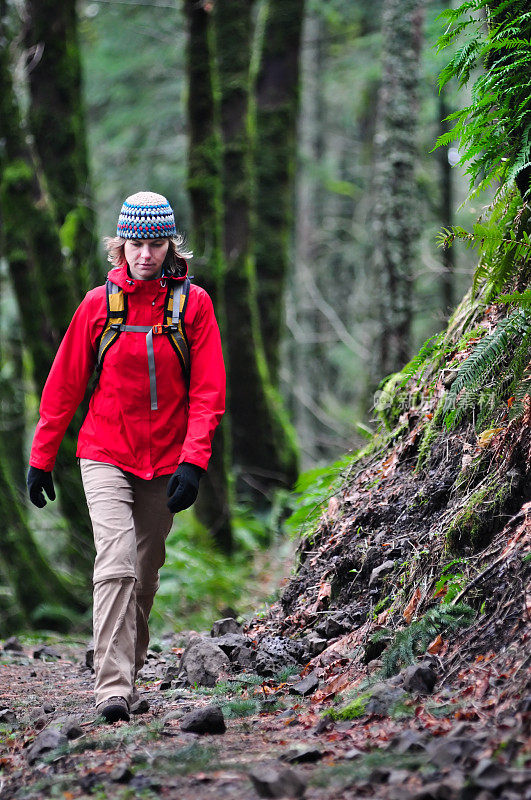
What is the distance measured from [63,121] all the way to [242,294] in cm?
361

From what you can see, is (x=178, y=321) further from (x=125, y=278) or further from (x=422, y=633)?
(x=422, y=633)

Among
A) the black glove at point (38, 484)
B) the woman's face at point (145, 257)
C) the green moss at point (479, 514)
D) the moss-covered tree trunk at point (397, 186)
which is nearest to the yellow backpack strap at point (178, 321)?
the woman's face at point (145, 257)

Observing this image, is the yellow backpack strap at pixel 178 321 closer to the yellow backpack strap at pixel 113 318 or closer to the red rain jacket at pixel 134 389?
the red rain jacket at pixel 134 389

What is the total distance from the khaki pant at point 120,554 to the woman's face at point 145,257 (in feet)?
3.83

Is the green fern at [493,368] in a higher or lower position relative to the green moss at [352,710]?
higher

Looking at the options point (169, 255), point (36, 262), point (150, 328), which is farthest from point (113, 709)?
point (36, 262)

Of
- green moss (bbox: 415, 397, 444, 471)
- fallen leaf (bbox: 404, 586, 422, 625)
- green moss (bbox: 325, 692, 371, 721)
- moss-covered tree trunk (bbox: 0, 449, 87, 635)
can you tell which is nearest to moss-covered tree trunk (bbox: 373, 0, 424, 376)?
moss-covered tree trunk (bbox: 0, 449, 87, 635)

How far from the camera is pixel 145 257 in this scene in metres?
5.20

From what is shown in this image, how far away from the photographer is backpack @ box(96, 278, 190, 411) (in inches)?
204

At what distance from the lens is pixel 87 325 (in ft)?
17.2

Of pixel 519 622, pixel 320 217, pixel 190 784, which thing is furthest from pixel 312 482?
pixel 320 217

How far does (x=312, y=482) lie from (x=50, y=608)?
12.9 feet

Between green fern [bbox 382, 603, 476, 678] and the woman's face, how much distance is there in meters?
2.51

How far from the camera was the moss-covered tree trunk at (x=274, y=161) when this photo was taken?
589 inches
